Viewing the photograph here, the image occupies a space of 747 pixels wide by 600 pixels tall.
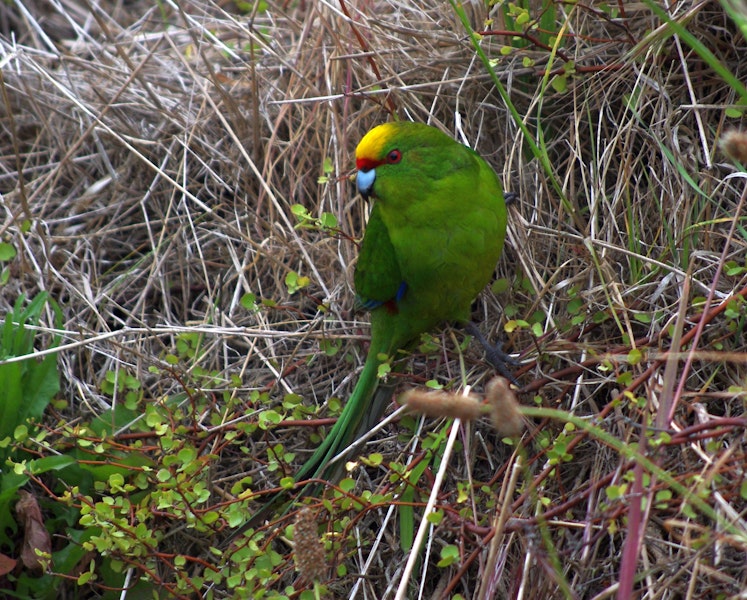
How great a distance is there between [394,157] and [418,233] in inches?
9.9

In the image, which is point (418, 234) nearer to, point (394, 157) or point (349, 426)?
point (394, 157)

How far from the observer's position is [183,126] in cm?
345

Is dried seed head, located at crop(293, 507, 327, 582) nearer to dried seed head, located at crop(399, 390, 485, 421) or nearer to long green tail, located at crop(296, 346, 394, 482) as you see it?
dried seed head, located at crop(399, 390, 485, 421)

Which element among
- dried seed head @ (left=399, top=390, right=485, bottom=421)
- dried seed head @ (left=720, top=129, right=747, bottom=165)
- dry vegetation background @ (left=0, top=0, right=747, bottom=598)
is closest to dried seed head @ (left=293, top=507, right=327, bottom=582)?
dry vegetation background @ (left=0, top=0, right=747, bottom=598)

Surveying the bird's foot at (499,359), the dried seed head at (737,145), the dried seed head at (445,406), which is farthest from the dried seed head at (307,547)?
the dried seed head at (737,145)

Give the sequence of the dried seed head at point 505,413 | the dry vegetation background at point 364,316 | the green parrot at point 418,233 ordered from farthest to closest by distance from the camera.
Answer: the green parrot at point 418,233 < the dry vegetation background at point 364,316 < the dried seed head at point 505,413

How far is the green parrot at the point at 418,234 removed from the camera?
2.53 metres

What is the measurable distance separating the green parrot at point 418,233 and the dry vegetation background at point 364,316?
11 centimetres

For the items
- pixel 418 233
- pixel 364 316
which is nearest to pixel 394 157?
pixel 418 233

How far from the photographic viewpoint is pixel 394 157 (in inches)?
101

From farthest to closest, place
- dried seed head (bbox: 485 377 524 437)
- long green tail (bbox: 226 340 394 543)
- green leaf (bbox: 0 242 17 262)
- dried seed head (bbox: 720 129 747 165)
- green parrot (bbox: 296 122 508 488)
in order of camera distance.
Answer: green leaf (bbox: 0 242 17 262) → green parrot (bbox: 296 122 508 488) → long green tail (bbox: 226 340 394 543) → dried seed head (bbox: 720 129 747 165) → dried seed head (bbox: 485 377 524 437)

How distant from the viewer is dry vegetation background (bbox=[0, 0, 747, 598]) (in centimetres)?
206

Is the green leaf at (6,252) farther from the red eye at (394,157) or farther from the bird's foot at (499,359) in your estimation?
the bird's foot at (499,359)

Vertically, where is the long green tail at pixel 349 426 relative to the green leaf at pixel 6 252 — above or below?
below
